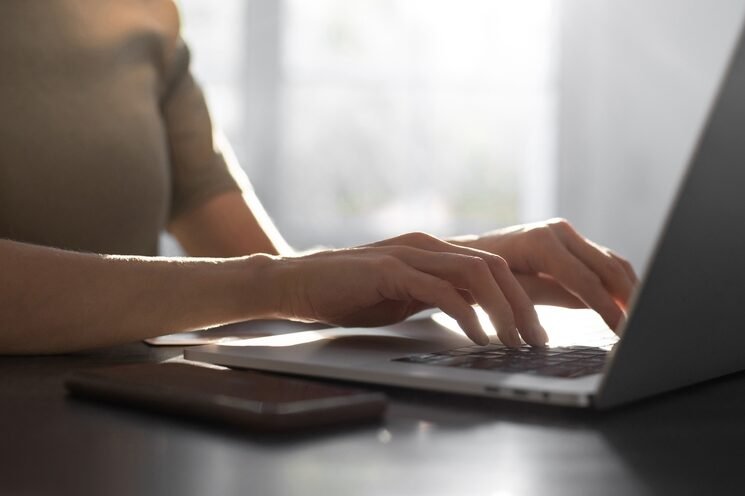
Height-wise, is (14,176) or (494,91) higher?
(494,91)

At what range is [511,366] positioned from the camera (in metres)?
0.62

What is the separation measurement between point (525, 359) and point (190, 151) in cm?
96

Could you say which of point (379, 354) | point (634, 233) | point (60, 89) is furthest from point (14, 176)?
point (634, 233)

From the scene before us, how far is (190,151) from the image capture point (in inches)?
59.4

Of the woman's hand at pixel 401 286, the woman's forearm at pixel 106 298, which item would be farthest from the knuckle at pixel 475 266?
the woman's forearm at pixel 106 298

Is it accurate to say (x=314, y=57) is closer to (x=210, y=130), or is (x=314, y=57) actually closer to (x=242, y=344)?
(x=210, y=130)

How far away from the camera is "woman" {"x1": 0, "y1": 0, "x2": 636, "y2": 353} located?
0.79 metres

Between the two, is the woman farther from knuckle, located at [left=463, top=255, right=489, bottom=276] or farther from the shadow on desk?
the shadow on desk

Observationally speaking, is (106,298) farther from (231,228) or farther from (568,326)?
(231,228)

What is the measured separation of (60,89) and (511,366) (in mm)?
946

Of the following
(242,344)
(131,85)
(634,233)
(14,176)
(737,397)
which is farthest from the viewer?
(634,233)

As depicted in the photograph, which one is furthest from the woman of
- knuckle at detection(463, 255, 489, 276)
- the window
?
the window

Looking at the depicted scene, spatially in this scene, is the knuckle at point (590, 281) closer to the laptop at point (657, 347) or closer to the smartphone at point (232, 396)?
the laptop at point (657, 347)

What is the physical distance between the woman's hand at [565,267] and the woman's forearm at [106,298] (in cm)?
32
